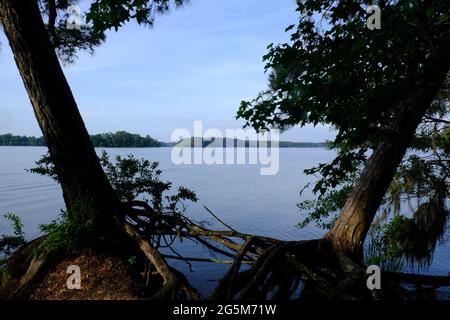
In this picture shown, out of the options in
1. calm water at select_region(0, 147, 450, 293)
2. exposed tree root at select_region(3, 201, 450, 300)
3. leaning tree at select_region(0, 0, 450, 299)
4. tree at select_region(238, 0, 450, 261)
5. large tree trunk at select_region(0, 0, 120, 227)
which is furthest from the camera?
calm water at select_region(0, 147, 450, 293)

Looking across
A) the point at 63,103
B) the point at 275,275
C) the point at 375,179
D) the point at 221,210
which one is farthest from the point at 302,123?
the point at 221,210

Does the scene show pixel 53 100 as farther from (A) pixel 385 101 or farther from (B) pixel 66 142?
(A) pixel 385 101

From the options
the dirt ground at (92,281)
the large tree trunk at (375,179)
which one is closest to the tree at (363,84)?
the large tree trunk at (375,179)

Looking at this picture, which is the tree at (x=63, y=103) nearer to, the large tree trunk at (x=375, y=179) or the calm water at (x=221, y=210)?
A: the large tree trunk at (x=375, y=179)

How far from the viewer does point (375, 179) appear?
4727 millimetres

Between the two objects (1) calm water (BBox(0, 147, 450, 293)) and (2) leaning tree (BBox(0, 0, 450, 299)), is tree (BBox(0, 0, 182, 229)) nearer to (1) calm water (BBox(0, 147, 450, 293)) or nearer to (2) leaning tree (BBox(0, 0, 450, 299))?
(2) leaning tree (BBox(0, 0, 450, 299))

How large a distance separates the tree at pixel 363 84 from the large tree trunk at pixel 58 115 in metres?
2.41

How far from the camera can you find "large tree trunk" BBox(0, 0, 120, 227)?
4.41 meters

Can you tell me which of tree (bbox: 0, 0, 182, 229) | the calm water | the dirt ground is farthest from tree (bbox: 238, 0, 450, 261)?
the calm water

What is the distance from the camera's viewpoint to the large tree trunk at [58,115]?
441 centimetres

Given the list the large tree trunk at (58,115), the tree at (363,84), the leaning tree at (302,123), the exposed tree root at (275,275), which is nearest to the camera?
the tree at (363,84)

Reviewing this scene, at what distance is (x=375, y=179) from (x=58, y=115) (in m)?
4.57

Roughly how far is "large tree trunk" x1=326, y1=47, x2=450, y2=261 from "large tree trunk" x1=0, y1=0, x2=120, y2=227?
354 centimetres
